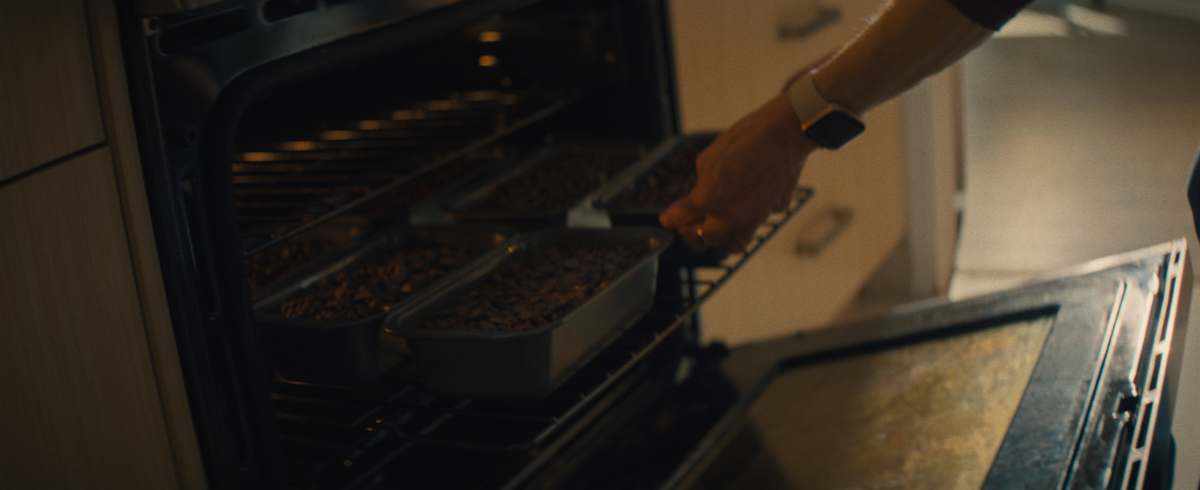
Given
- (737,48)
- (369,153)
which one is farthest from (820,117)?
(737,48)

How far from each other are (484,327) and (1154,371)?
574 millimetres

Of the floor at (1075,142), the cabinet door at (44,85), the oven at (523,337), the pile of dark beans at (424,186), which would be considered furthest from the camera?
the floor at (1075,142)

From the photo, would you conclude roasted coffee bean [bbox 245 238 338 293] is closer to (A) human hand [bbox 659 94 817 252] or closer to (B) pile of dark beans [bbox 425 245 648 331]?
(B) pile of dark beans [bbox 425 245 648 331]

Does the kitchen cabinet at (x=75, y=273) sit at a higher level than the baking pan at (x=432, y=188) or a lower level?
higher

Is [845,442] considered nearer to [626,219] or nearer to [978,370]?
[978,370]

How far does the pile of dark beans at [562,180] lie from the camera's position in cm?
100

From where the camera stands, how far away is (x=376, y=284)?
2.63 ft

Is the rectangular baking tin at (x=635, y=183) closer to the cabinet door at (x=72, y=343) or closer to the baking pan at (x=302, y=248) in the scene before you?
the baking pan at (x=302, y=248)

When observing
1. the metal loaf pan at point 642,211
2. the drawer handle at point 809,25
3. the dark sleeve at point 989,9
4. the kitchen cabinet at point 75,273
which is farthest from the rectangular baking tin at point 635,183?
the drawer handle at point 809,25

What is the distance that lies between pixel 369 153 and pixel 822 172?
95 cm

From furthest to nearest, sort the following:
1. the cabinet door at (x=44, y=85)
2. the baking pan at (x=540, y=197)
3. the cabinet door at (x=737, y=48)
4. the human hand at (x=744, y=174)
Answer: the cabinet door at (x=737, y=48) < the baking pan at (x=540, y=197) < the human hand at (x=744, y=174) < the cabinet door at (x=44, y=85)

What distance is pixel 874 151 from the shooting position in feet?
6.68

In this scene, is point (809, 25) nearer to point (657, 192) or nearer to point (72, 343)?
point (657, 192)

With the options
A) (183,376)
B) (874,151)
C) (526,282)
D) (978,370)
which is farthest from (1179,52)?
(183,376)
